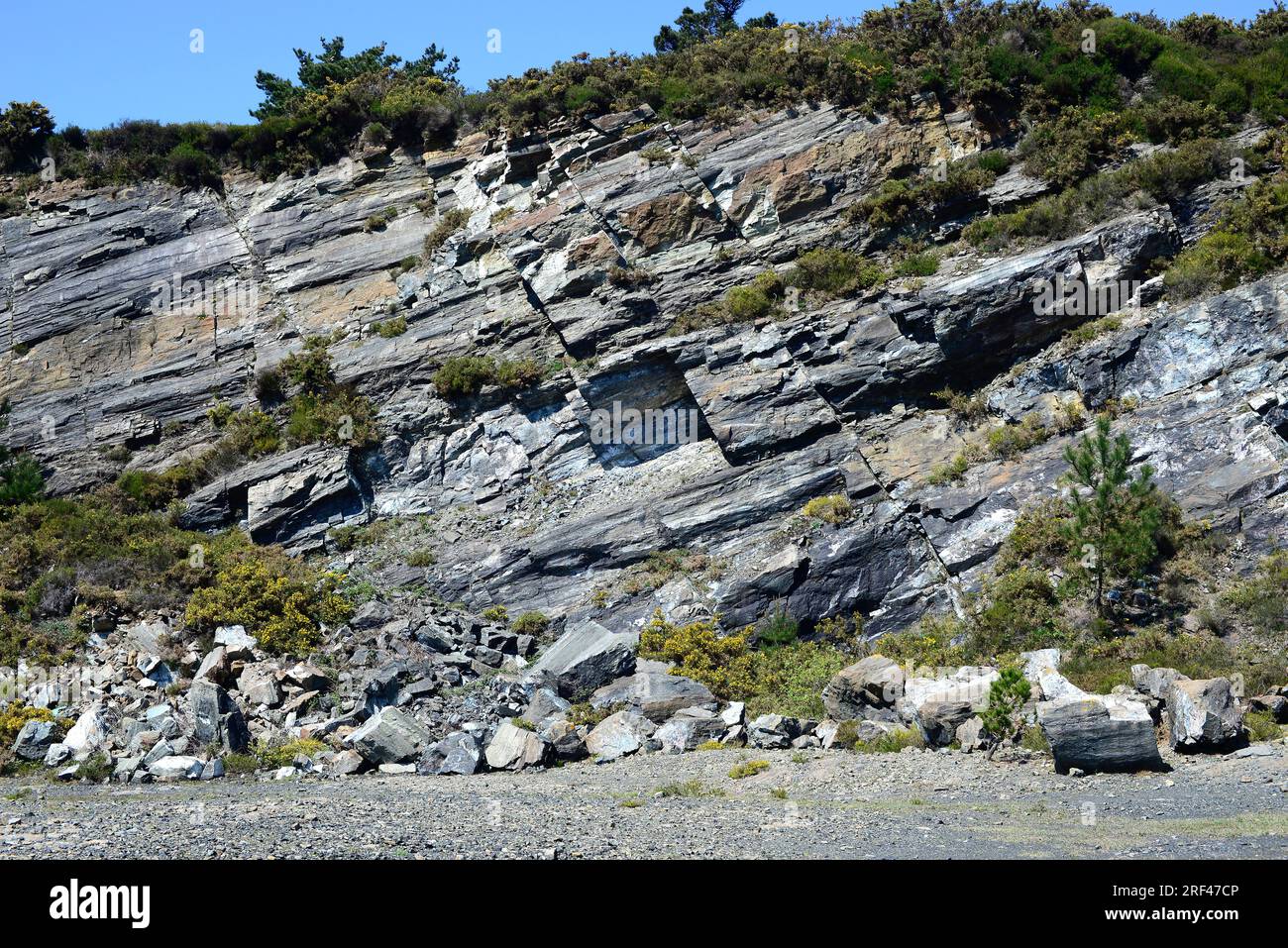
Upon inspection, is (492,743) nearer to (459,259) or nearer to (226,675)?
(226,675)

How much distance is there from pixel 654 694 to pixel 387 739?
15.0ft

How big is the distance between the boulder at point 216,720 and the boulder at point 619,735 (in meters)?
5.87

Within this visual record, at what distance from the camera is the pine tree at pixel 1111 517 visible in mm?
17609

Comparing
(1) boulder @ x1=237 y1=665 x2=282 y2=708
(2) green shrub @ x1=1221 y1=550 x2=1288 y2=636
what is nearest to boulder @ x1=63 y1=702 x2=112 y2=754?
(1) boulder @ x1=237 y1=665 x2=282 y2=708

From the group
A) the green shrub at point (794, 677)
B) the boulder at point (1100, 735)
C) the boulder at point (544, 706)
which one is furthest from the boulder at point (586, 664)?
the boulder at point (1100, 735)

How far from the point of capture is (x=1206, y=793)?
1180 centimetres

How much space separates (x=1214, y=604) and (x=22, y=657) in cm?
2192

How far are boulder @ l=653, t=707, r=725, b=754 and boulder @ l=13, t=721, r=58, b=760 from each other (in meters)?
10.2

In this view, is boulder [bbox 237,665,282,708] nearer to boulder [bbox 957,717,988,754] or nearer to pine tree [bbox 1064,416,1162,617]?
boulder [bbox 957,717,988,754]

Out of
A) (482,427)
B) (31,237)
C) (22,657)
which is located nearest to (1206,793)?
(482,427)

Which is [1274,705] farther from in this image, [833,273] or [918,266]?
[833,273]

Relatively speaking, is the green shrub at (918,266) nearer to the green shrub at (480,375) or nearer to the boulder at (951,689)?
the green shrub at (480,375)

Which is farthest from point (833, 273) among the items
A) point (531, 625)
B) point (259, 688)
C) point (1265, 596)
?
point (259, 688)

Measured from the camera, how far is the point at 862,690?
16.9 meters
